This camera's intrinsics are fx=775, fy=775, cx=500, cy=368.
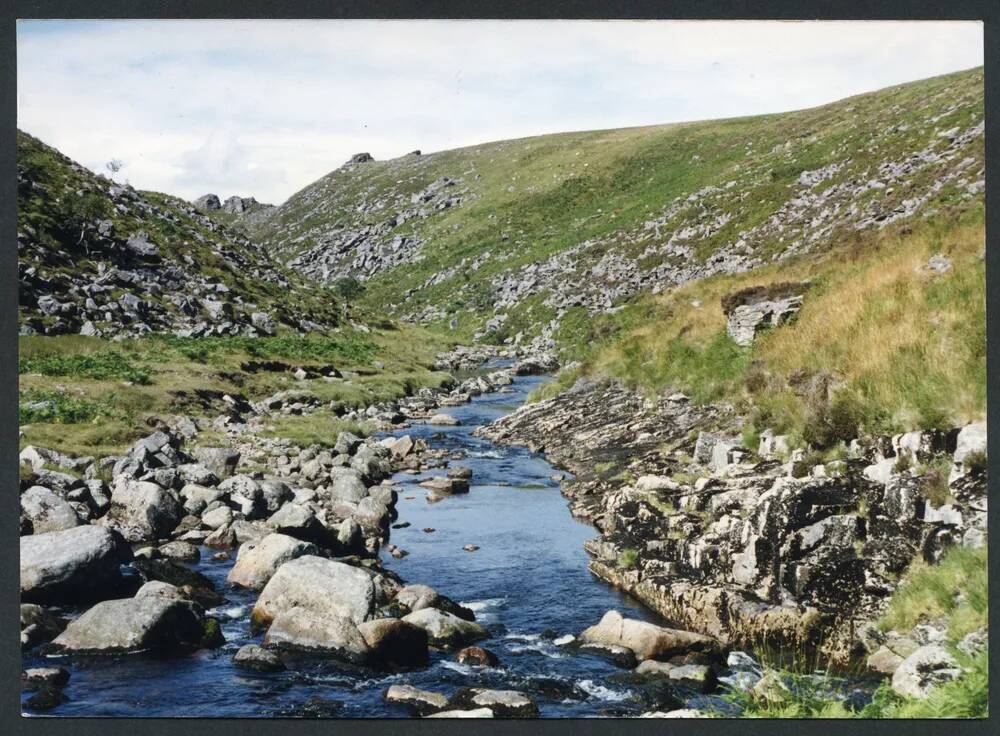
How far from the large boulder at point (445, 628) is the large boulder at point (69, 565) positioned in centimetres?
518

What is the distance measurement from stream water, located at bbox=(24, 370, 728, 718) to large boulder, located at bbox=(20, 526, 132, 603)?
1737 mm

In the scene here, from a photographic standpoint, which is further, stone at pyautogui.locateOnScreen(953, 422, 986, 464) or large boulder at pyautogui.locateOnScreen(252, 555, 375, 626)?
large boulder at pyautogui.locateOnScreen(252, 555, 375, 626)

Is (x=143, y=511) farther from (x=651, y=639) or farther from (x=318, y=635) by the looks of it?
(x=651, y=639)

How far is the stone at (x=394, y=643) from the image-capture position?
10.9m

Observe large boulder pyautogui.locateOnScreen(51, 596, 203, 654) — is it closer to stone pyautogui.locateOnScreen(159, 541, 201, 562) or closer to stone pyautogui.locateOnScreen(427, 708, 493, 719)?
stone pyautogui.locateOnScreen(159, 541, 201, 562)

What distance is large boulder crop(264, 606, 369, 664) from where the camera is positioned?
36.1 ft

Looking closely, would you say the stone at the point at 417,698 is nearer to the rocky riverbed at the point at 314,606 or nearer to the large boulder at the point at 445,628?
the rocky riverbed at the point at 314,606

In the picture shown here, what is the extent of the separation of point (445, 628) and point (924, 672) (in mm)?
6286

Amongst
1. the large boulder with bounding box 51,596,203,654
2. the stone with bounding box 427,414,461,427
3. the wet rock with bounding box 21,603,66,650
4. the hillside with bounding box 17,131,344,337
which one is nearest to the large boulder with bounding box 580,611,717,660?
the large boulder with bounding box 51,596,203,654

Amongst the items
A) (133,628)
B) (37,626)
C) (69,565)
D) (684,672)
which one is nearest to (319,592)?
(133,628)

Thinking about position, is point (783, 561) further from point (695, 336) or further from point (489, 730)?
point (695, 336)

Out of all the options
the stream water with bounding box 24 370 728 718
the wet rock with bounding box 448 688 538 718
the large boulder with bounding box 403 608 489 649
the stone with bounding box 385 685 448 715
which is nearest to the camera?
the wet rock with bounding box 448 688 538 718

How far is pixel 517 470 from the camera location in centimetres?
2184

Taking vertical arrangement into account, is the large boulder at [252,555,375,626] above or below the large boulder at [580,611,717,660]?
above
